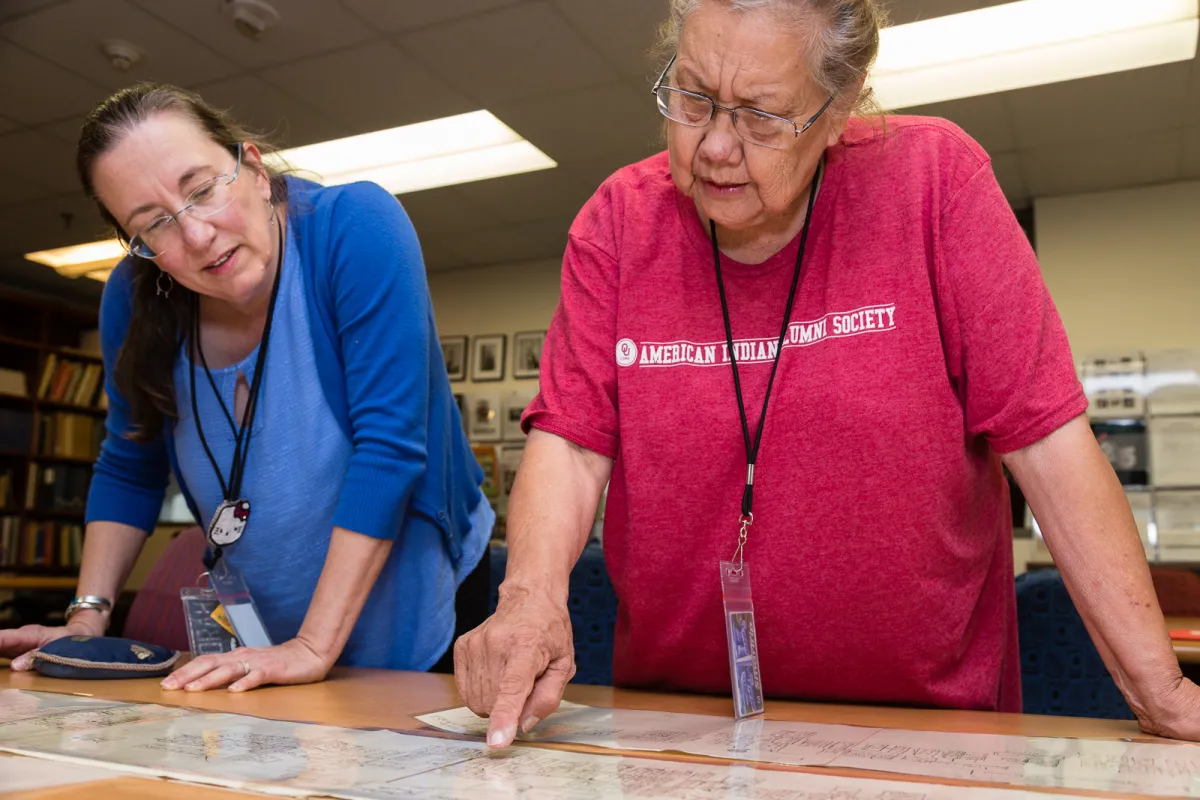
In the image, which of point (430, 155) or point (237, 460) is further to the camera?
point (430, 155)

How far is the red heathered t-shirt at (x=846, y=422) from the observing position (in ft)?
3.40

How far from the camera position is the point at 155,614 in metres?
1.91

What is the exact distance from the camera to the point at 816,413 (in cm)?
106

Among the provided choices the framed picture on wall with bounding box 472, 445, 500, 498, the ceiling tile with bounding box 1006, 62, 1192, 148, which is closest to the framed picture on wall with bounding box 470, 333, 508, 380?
the framed picture on wall with bounding box 472, 445, 500, 498

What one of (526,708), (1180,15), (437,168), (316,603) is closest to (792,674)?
(526,708)

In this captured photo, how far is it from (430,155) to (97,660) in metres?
4.48

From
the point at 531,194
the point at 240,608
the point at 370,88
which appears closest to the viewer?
the point at 240,608

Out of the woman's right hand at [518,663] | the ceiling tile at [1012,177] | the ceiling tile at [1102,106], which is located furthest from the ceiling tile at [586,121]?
the woman's right hand at [518,663]

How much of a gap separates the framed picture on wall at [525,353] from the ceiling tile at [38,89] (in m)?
3.13

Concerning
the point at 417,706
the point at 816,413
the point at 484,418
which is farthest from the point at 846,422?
the point at 484,418

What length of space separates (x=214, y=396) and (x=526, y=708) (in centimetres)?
81

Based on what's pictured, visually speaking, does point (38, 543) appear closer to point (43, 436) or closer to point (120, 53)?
point (43, 436)

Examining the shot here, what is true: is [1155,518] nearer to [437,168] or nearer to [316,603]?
[437,168]

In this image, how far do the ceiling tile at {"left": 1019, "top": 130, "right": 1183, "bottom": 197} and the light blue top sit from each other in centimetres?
458
